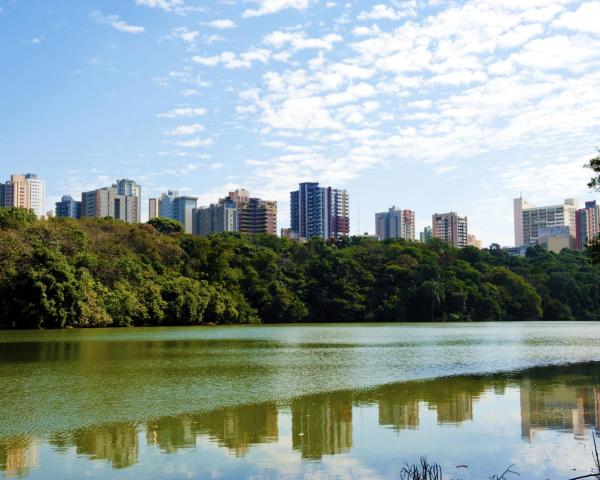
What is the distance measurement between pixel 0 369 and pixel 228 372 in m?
6.96

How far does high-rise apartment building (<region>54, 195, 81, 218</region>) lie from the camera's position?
132 meters

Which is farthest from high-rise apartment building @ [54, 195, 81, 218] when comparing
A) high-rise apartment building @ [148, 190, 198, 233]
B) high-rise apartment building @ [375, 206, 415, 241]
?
high-rise apartment building @ [375, 206, 415, 241]

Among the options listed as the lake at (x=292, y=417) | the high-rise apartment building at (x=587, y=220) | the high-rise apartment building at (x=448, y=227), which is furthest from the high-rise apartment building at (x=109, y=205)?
the lake at (x=292, y=417)

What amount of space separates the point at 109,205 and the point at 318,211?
44.1 meters

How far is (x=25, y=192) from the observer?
463 ft

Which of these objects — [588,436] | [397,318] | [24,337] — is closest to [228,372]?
[588,436]

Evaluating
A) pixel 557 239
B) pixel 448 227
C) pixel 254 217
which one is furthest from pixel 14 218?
pixel 448 227

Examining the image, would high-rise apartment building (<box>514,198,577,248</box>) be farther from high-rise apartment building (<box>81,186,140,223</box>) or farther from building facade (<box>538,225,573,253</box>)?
high-rise apartment building (<box>81,186,140,223</box>)

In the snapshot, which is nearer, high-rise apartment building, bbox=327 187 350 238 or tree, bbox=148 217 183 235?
tree, bbox=148 217 183 235

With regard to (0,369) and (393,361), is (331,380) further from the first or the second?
(0,369)

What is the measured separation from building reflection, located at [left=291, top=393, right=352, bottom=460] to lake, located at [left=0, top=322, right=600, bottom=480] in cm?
3

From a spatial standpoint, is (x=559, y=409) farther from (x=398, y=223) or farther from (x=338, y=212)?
(x=398, y=223)

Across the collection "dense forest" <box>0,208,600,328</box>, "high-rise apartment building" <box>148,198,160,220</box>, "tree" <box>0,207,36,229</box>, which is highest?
"high-rise apartment building" <box>148,198,160,220</box>

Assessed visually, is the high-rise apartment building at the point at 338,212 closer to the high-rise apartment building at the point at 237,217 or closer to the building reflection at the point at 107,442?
the high-rise apartment building at the point at 237,217
